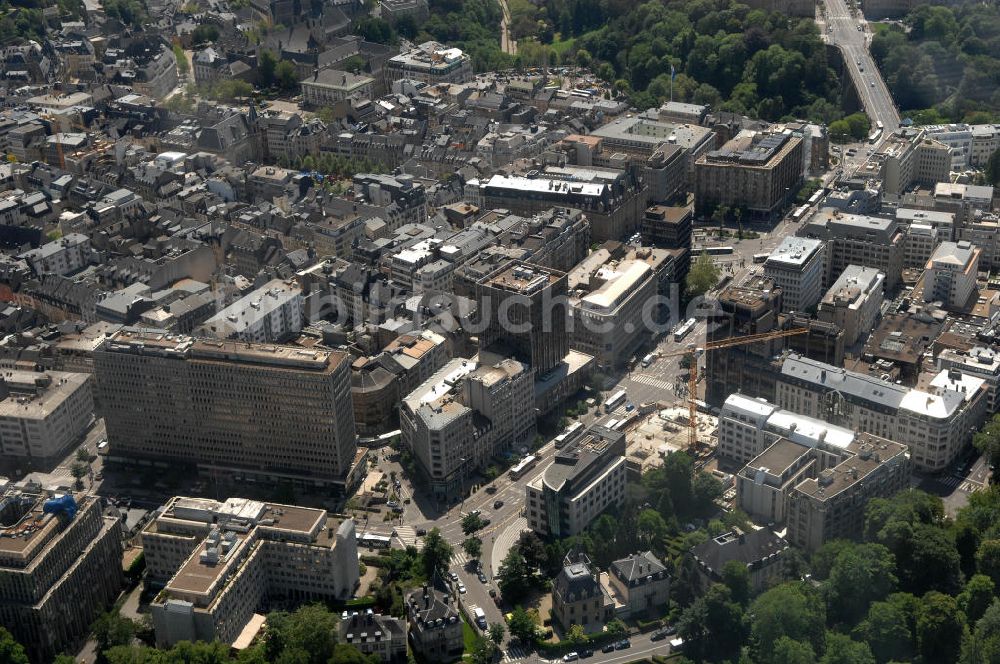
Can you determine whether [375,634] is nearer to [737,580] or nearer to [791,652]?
[737,580]

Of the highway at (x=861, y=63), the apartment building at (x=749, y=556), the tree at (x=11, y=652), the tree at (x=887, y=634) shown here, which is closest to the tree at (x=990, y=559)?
the tree at (x=887, y=634)

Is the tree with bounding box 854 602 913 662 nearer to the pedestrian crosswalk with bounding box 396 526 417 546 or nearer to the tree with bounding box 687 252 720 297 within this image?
the pedestrian crosswalk with bounding box 396 526 417 546

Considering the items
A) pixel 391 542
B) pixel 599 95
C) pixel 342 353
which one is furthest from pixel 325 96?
pixel 391 542

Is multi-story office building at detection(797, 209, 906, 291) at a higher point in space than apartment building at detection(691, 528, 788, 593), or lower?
higher

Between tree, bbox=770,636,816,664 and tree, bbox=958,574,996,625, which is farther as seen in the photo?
tree, bbox=958,574,996,625

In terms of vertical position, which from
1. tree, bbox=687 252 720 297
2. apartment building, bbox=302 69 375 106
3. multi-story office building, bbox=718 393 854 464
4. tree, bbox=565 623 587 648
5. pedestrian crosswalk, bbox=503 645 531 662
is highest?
apartment building, bbox=302 69 375 106

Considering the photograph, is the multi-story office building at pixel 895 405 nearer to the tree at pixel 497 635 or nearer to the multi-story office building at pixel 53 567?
the tree at pixel 497 635

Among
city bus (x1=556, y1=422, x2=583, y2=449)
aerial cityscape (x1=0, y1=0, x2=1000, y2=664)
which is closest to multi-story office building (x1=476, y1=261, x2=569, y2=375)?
aerial cityscape (x1=0, y1=0, x2=1000, y2=664)

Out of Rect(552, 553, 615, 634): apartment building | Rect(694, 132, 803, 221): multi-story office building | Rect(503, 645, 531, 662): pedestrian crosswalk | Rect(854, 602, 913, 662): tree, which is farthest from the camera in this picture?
Rect(694, 132, 803, 221): multi-story office building
